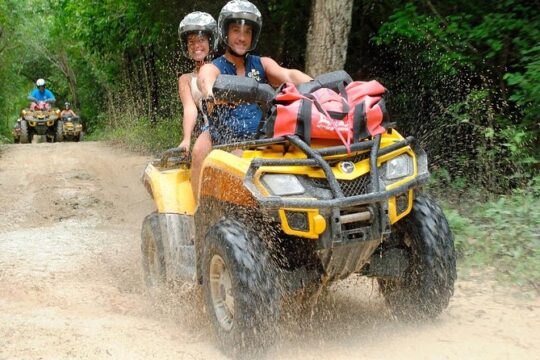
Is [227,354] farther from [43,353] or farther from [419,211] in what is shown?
[419,211]

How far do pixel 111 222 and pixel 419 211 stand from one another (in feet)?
16.4

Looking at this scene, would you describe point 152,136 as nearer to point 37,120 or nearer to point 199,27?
point 37,120

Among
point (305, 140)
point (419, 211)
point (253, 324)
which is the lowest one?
point (253, 324)

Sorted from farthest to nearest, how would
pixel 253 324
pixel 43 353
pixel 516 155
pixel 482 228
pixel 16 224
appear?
pixel 16 224 → pixel 516 155 → pixel 482 228 → pixel 43 353 → pixel 253 324

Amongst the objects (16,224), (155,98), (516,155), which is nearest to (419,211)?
(516,155)

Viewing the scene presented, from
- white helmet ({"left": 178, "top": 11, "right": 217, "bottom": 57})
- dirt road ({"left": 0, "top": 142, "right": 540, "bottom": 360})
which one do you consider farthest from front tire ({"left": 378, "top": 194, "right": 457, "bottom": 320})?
white helmet ({"left": 178, "top": 11, "right": 217, "bottom": 57})

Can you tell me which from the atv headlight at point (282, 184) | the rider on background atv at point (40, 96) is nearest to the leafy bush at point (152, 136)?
the rider on background atv at point (40, 96)

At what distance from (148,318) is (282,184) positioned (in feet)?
5.73

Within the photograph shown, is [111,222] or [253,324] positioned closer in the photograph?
[253,324]

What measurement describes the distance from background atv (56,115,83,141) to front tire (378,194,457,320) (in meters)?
20.8

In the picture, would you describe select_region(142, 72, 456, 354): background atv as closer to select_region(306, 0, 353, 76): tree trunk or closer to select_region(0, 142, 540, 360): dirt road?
select_region(0, 142, 540, 360): dirt road

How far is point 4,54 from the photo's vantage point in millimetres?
30031

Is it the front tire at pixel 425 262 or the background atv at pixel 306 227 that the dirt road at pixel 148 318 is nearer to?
the front tire at pixel 425 262

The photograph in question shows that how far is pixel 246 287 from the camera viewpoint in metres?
3.55
